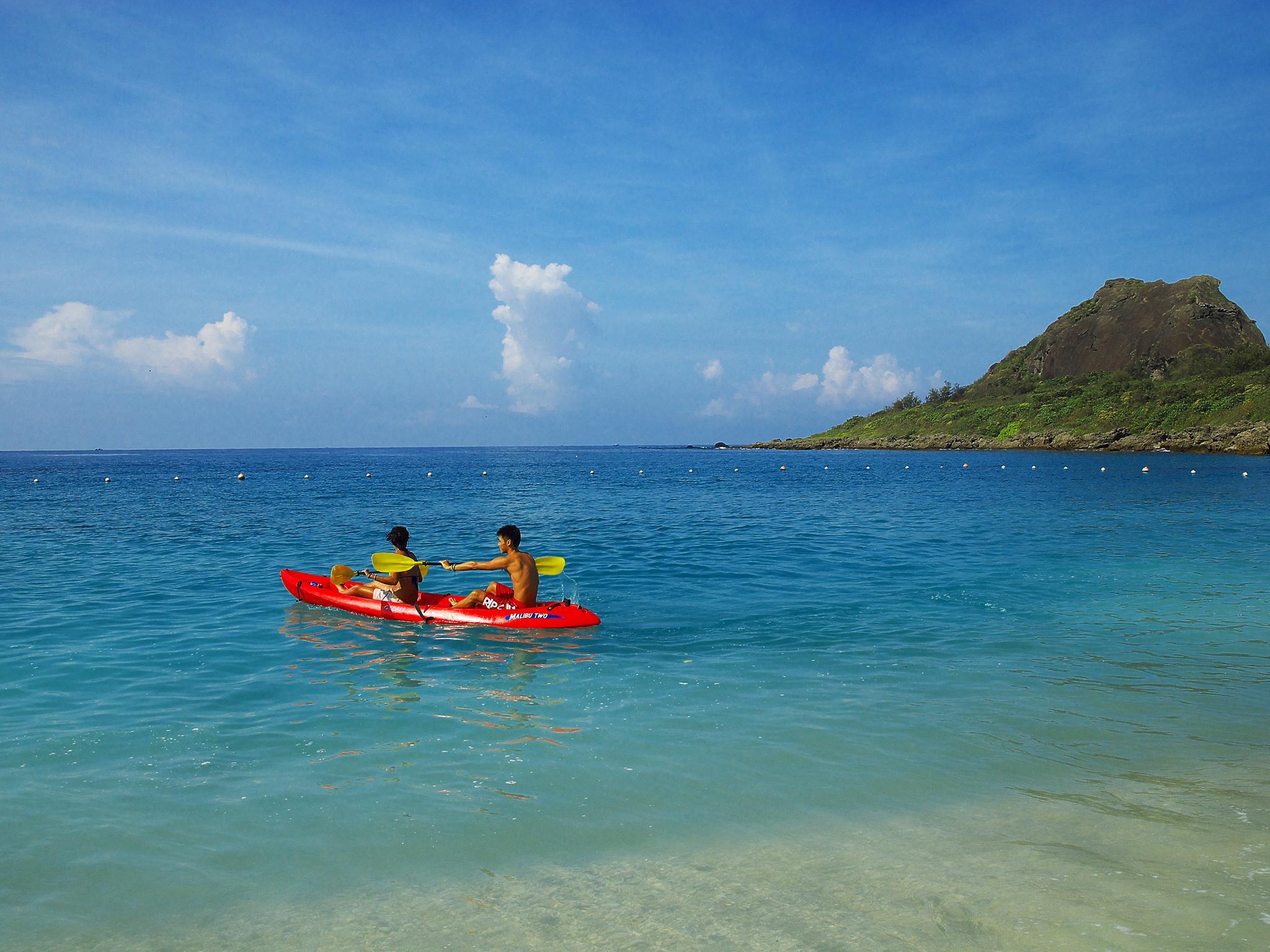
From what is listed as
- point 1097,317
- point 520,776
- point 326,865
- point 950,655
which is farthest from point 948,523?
point 1097,317

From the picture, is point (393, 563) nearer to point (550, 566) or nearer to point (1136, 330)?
point (550, 566)

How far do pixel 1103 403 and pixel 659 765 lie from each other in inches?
4773

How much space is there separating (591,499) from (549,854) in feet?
134

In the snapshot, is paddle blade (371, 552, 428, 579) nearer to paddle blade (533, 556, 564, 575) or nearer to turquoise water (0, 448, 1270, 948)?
turquoise water (0, 448, 1270, 948)

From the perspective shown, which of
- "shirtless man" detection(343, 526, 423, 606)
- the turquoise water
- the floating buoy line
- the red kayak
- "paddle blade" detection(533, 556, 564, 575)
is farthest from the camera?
the floating buoy line

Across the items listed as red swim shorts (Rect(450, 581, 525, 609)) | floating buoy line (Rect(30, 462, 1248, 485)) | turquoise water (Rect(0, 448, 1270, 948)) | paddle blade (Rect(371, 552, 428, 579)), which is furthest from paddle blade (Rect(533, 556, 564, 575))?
floating buoy line (Rect(30, 462, 1248, 485))

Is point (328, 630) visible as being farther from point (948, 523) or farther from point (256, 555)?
point (948, 523)

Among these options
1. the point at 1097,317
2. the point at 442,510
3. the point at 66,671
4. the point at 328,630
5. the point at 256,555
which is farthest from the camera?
the point at 1097,317

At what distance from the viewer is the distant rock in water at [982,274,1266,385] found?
13800 cm

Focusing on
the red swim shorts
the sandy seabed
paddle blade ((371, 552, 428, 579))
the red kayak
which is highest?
paddle blade ((371, 552, 428, 579))

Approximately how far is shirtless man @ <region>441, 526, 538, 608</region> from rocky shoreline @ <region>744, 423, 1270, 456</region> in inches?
3247

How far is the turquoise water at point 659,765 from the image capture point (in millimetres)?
5480

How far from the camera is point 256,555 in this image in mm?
23844

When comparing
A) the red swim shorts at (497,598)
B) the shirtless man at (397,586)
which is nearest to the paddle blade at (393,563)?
the shirtless man at (397,586)
